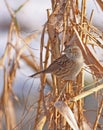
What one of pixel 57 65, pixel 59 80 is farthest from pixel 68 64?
pixel 59 80

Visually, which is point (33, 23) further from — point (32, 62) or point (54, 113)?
point (54, 113)

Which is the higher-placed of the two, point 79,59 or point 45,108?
point 79,59

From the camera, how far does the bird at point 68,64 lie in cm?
115

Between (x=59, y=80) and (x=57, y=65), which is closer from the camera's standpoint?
(x=59, y=80)

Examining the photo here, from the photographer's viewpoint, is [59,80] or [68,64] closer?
[59,80]

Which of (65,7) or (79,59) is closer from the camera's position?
(65,7)

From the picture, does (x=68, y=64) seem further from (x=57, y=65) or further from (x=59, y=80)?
(x=59, y=80)

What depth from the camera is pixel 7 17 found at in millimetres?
1893

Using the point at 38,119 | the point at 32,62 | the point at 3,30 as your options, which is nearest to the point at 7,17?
the point at 3,30

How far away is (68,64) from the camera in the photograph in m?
1.35

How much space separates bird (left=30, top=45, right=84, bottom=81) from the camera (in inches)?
45.1

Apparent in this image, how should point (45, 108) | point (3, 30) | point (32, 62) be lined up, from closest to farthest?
point (45, 108) < point (32, 62) < point (3, 30)

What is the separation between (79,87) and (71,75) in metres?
0.06

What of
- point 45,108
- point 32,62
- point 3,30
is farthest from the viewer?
point 3,30
